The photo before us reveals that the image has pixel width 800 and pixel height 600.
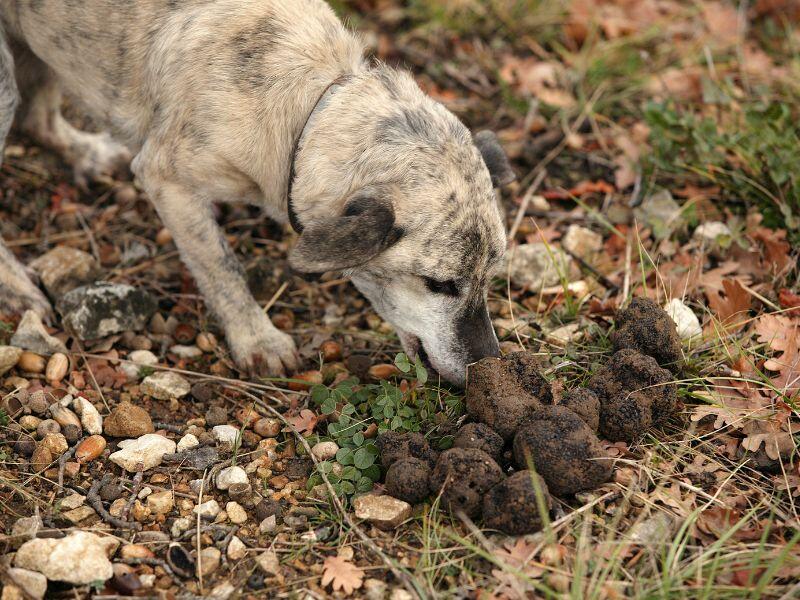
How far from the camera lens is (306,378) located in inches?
167

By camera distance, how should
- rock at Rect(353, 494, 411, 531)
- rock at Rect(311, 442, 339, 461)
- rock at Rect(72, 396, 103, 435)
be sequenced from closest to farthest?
rock at Rect(353, 494, 411, 531), rock at Rect(311, 442, 339, 461), rock at Rect(72, 396, 103, 435)

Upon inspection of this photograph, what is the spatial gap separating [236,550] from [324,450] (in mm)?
644

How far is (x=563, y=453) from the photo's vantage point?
10.5 feet

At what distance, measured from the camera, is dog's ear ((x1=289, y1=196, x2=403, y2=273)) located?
340cm

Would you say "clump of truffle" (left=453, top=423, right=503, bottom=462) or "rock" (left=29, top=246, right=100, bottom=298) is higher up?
"clump of truffle" (left=453, top=423, right=503, bottom=462)

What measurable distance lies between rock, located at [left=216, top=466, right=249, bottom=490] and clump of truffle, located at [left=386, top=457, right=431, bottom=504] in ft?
2.22

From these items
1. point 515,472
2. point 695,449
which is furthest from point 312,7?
point 695,449

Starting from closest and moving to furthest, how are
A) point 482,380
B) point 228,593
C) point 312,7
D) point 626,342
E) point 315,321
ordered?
point 228,593
point 482,380
point 626,342
point 312,7
point 315,321

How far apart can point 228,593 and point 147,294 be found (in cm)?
200

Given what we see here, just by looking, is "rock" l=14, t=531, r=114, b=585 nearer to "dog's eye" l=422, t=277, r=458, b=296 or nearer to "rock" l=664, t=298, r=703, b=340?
"dog's eye" l=422, t=277, r=458, b=296

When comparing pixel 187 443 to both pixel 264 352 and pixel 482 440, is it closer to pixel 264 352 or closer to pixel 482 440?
pixel 264 352

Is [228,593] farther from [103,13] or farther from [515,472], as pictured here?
[103,13]

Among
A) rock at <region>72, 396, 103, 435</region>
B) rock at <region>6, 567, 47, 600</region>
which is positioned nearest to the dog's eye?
rock at <region>72, 396, 103, 435</region>

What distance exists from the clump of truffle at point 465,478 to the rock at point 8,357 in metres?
2.28
